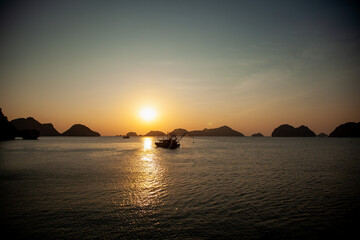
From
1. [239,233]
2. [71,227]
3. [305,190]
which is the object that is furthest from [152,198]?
[305,190]

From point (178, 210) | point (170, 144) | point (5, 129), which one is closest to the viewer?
point (178, 210)

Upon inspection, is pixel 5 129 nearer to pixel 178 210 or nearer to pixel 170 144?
pixel 170 144

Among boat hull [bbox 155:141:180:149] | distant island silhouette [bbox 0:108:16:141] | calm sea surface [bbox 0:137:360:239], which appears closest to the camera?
calm sea surface [bbox 0:137:360:239]

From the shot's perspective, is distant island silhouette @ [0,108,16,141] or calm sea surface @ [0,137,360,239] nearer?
calm sea surface @ [0,137,360,239]

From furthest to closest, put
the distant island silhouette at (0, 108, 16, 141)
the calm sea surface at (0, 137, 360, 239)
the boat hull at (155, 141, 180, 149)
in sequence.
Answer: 1. the distant island silhouette at (0, 108, 16, 141)
2. the boat hull at (155, 141, 180, 149)
3. the calm sea surface at (0, 137, 360, 239)

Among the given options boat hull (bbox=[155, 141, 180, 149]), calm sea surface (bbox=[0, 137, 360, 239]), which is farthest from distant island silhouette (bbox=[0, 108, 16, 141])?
calm sea surface (bbox=[0, 137, 360, 239])

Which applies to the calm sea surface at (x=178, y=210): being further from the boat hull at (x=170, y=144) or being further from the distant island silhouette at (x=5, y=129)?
the distant island silhouette at (x=5, y=129)

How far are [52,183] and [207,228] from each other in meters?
23.7

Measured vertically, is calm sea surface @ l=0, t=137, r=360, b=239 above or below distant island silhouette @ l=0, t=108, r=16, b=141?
below

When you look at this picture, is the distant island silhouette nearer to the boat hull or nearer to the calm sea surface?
the boat hull

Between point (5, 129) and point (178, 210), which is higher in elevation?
point (5, 129)

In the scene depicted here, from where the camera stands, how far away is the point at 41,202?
1847 cm

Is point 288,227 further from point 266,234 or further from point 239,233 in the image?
point 239,233

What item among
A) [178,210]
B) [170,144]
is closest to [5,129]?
[170,144]
